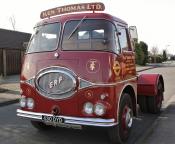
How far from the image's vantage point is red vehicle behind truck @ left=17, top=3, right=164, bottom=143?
6.73 metres

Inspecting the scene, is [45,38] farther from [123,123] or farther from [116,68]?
[123,123]

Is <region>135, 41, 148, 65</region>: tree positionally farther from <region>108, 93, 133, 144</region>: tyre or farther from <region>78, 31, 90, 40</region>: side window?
<region>78, 31, 90, 40</region>: side window

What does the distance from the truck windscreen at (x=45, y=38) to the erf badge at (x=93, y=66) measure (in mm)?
923

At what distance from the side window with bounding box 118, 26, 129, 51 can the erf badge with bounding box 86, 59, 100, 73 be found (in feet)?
3.21

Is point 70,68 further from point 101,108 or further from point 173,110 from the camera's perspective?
point 173,110

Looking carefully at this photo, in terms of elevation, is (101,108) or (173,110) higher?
(101,108)

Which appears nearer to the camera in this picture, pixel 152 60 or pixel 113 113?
pixel 113 113

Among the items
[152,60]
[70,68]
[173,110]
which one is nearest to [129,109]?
[70,68]

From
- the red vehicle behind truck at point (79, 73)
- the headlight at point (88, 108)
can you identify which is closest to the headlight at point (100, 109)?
the red vehicle behind truck at point (79, 73)

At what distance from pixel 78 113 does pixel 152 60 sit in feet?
233

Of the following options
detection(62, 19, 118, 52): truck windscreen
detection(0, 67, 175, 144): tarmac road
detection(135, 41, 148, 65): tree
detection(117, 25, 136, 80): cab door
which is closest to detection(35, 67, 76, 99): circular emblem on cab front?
detection(62, 19, 118, 52): truck windscreen

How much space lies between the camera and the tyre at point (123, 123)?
698 cm

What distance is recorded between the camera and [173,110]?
36.4 ft

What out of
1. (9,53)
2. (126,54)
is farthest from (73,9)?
(9,53)
